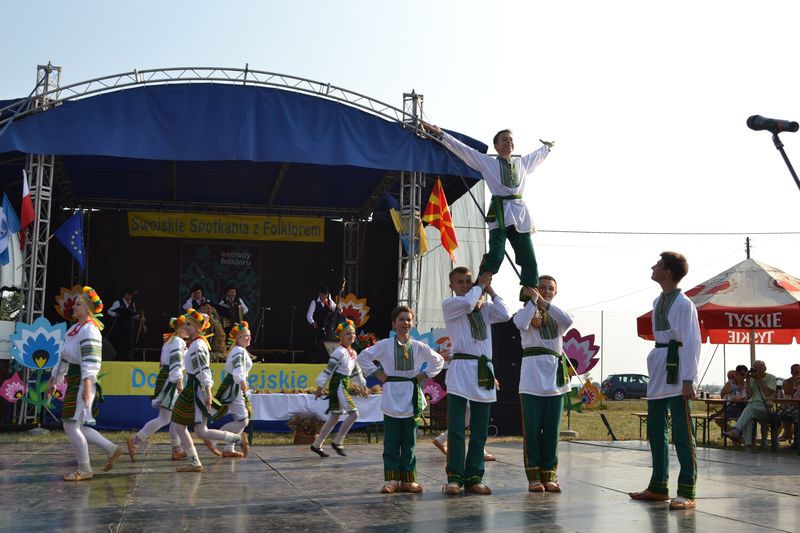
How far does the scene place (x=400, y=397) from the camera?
6.81 metres

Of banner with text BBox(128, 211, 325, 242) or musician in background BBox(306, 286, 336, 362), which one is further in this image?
banner with text BBox(128, 211, 325, 242)

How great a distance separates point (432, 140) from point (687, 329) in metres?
9.56

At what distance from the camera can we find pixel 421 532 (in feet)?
16.1

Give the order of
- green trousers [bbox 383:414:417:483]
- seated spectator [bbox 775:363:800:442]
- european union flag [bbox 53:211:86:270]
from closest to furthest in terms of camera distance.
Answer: green trousers [bbox 383:414:417:483]
seated spectator [bbox 775:363:800:442]
european union flag [bbox 53:211:86:270]

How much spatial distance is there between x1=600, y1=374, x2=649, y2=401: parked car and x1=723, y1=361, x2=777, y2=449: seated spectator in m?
19.7

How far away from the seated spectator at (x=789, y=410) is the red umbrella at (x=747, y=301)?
728mm

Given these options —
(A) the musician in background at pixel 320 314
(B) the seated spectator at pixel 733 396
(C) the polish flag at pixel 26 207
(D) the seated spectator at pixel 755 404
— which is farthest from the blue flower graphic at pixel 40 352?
(B) the seated spectator at pixel 733 396

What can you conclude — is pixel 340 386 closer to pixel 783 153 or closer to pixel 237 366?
pixel 237 366

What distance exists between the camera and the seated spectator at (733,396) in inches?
535

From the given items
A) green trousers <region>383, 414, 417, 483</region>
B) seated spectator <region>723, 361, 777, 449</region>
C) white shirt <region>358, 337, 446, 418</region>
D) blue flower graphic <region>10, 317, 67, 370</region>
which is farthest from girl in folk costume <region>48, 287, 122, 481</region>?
seated spectator <region>723, 361, 777, 449</region>

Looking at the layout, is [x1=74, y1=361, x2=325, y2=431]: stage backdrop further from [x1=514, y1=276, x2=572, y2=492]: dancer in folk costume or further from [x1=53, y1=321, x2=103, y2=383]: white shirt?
[x1=514, y1=276, x2=572, y2=492]: dancer in folk costume

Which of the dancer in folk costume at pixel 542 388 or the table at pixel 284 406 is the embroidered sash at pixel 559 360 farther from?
the table at pixel 284 406

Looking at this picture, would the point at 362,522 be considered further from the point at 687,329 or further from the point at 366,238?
the point at 366,238

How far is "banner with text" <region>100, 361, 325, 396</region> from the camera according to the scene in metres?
13.5
